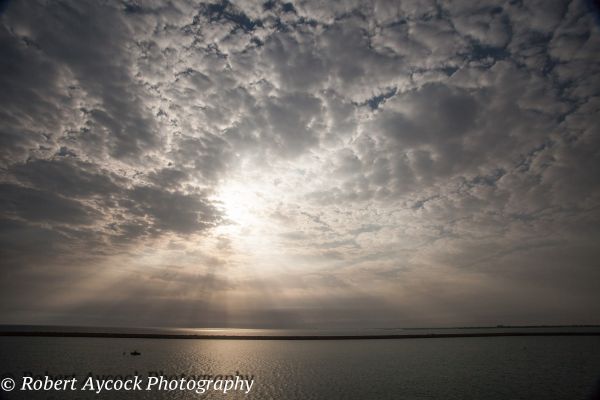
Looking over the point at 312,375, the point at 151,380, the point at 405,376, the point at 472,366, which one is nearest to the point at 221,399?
the point at 151,380

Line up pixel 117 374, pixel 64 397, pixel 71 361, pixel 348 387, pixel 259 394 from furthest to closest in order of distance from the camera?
pixel 71 361
pixel 117 374
pixel 348 387
pixel 259 394
pixel 64 397

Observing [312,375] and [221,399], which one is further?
[312,375]

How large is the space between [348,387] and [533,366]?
4213 cm

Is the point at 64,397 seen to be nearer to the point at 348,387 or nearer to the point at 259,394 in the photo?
the point at 259,394

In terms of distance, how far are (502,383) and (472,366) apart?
1748cm

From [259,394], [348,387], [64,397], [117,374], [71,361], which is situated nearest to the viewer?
[64,397]

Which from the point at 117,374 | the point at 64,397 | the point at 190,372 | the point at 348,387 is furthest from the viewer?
the point at 190,372

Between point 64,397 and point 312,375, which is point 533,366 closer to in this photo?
point 312,375

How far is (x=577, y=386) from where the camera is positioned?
3894cm

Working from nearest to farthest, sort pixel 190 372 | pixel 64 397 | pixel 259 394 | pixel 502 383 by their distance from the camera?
pixel 64 397, pixel 259 394, pixel 502 383, pixel 190 372

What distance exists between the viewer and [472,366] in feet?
187

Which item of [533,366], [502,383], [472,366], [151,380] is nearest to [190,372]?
[151,380]

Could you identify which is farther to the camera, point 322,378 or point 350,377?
point 350,377

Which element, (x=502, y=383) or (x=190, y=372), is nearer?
(x=502, y=383)
